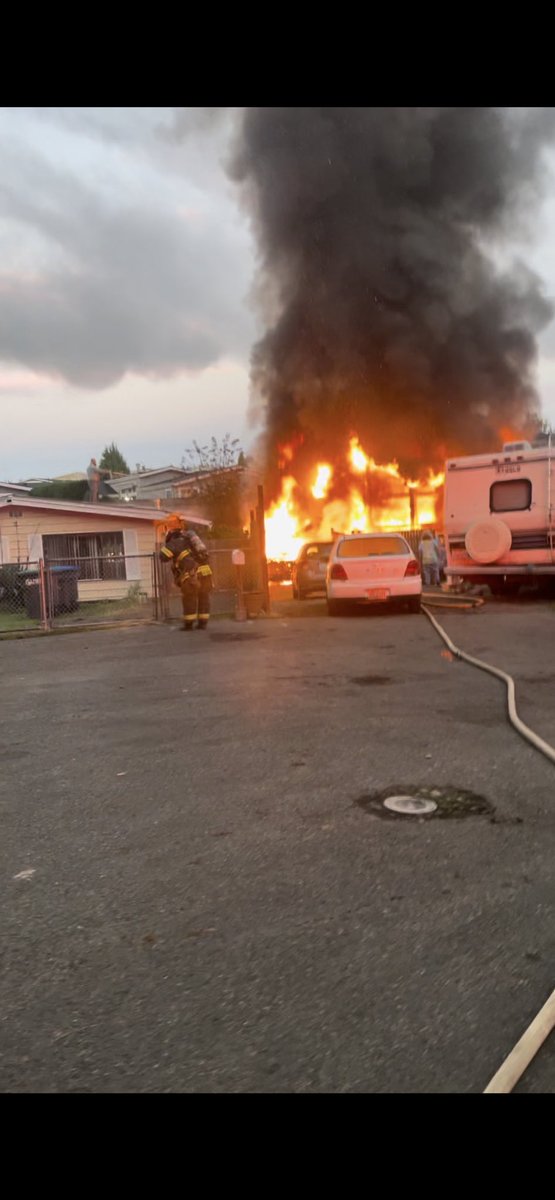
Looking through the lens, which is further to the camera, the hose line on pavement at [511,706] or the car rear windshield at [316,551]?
the car rear windshield at [316,551]

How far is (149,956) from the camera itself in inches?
102

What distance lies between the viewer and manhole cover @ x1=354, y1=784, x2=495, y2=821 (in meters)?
3.85

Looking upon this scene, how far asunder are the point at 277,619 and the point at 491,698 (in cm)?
771

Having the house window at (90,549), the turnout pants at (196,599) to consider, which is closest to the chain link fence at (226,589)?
the turnout pants at (196,599)

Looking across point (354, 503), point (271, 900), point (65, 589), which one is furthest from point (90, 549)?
point (271, 900)

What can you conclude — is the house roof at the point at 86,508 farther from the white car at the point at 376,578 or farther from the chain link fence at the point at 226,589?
the white car at the point at 376,578

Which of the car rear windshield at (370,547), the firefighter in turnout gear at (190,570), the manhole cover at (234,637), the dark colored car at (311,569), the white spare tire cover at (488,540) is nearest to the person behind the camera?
the manhole cover at (234,637)

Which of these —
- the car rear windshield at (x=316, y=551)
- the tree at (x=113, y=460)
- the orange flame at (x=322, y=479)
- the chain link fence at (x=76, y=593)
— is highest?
the tree at (x=113, y=460)

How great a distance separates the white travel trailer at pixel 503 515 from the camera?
1505cm

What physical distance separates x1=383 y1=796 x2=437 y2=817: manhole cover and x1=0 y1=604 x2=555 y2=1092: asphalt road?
0.16m

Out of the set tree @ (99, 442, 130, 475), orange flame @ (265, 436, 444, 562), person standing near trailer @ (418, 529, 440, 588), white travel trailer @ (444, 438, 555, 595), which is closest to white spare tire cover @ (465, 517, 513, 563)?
white travel trailer @ (444, 438, 555, 595)

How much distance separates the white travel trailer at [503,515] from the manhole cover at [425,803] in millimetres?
11365

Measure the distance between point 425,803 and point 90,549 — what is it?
20236mm
